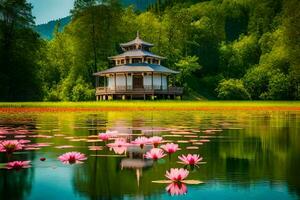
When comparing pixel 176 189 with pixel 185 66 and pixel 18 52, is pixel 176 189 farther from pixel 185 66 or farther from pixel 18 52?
pixel 185 66

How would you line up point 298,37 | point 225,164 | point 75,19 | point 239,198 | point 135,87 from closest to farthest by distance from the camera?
point 239,198, point 225,164, point 298,37, point 135,87, point 75,19

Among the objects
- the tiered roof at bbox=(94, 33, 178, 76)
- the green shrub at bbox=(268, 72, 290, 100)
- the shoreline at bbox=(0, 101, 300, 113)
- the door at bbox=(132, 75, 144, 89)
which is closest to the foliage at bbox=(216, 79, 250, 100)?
the green shrub at bbox=(268, 72, 290, 100)

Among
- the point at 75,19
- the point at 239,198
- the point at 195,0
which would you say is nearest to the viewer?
the point at 239,198

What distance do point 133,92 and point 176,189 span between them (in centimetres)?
6010

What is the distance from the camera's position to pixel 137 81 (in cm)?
6919

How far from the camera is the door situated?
68.6 metres

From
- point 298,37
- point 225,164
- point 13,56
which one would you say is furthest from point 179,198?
point 13,56

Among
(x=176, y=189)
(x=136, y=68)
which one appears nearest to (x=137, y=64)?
(x=136, y=68)

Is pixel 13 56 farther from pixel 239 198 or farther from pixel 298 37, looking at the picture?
pixel 239 198

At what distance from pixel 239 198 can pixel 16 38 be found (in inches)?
2574

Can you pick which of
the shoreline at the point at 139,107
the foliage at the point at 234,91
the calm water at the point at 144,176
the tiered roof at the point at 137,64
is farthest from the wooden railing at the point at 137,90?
the calm water at the point at 144,176

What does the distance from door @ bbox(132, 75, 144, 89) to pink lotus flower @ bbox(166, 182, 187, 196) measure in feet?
211

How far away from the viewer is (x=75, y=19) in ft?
247

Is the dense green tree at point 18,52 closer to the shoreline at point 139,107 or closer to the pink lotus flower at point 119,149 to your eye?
the shoreline at point 139,107
